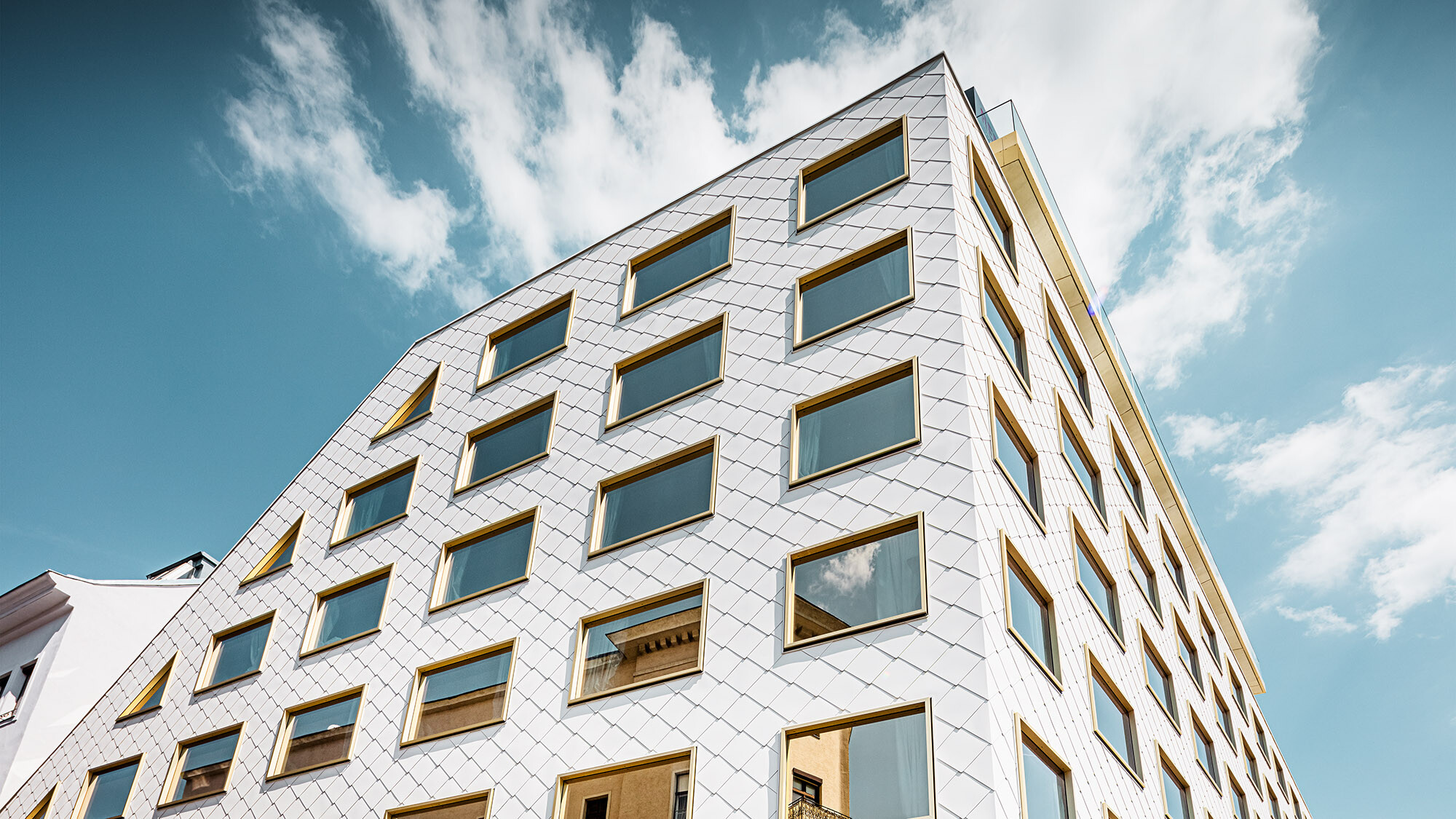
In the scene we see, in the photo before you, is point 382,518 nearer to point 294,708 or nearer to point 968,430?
point 294,708

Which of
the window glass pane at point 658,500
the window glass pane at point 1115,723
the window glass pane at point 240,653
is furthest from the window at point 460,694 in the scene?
the window glass pane at point 1115,723

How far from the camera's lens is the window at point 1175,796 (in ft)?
67.2

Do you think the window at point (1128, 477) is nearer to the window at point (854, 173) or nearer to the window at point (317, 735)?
the window at point (854, 173)

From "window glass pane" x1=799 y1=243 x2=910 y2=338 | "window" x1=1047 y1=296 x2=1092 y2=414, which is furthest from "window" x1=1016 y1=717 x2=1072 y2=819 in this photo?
"window" x1=1047 y1=296 x2=1092 y2=414

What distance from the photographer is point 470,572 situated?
20.6 meters

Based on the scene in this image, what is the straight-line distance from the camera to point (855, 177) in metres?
20.0

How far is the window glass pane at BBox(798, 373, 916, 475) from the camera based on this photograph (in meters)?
16.1

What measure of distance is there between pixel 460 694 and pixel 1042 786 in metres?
10.6

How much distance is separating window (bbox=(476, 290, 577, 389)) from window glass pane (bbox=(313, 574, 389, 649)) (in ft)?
18.1

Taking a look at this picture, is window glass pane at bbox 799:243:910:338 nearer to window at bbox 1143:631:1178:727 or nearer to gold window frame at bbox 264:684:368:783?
window at bbox 1143:631:1178:727

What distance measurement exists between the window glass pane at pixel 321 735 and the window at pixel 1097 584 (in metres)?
14.9

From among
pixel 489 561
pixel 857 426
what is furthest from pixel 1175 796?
pixel 489 561

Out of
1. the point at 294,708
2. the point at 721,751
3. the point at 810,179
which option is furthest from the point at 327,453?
the point at 721,751

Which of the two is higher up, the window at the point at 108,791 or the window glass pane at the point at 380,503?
the window glass pane at the point at 380,503
